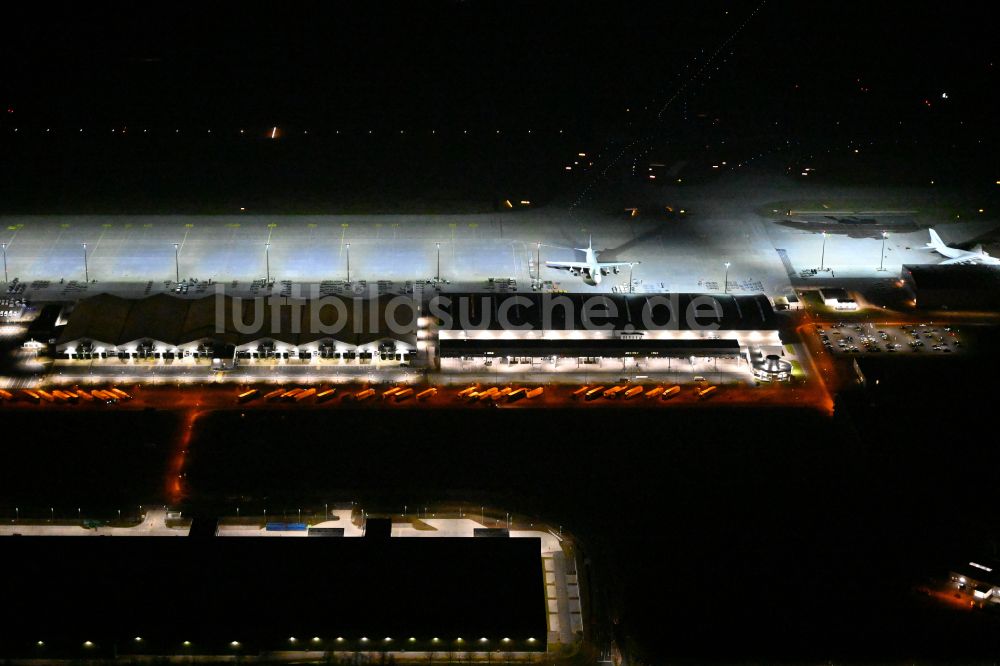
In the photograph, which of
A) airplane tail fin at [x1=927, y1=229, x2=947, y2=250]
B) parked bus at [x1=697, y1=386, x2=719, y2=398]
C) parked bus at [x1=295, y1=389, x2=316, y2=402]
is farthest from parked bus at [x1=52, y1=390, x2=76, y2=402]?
airplane tail fin at [x1=927, y1=229, x2=947, y2=250]

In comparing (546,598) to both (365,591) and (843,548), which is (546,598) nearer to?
(365,591)

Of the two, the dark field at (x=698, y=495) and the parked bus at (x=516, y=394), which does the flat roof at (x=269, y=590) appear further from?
the parked bus at (x=516, y=394)

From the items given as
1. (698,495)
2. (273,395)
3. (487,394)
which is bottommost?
(698,495)

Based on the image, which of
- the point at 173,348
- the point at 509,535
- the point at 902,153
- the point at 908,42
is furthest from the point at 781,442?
the point at 908,42

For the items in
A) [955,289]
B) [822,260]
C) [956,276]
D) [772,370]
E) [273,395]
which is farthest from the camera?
[822,260]

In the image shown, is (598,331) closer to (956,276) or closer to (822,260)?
(822,260)

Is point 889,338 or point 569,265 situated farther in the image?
point 569,265

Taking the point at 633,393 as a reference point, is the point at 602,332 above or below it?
above

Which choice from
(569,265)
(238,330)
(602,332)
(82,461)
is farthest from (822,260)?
(82,461)
